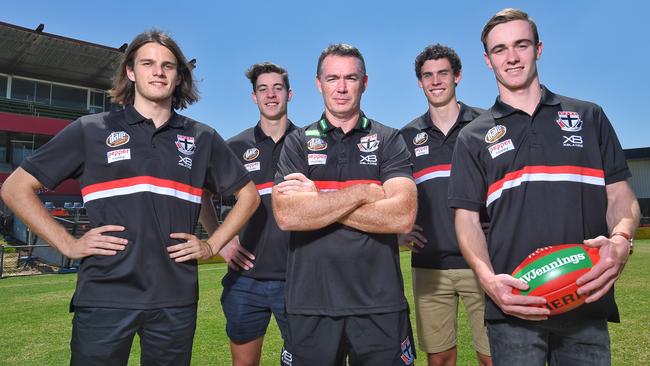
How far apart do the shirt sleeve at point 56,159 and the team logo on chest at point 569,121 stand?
111 inches

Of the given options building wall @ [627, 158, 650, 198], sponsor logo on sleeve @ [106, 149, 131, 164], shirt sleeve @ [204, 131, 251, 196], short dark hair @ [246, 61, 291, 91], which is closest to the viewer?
sponsor logo on sleeve @ [106, 149, 131, 164]

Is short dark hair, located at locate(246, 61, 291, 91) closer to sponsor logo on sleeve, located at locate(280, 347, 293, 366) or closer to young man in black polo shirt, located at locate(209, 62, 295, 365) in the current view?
young man in black polo shirt, located at locate(209, 62, 295, 365)

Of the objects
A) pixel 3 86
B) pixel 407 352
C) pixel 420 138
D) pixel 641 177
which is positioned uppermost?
pixel 3 86

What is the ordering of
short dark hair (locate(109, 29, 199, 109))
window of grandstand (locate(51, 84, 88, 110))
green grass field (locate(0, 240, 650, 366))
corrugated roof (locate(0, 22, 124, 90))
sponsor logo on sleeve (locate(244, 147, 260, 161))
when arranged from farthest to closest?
window of grandstand (locate(51, 84, 88, 110)) → corrugated roof (locate(0, 22, 124, 90)) → green grass field (locate(0, 240, 650, 366)) → sponsor logo on sleeve (locate(244, 147, 260, 161)) → short dark hair (locate(109, 29, 199, 109))

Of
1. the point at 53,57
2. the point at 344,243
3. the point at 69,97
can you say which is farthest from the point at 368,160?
the point at 69,97

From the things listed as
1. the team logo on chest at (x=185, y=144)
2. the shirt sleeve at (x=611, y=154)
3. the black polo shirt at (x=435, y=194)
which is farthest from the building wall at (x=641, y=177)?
the team logo on chest at (x=185, y=144)

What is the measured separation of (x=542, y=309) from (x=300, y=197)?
4.51 feet

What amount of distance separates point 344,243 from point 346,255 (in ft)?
0.24

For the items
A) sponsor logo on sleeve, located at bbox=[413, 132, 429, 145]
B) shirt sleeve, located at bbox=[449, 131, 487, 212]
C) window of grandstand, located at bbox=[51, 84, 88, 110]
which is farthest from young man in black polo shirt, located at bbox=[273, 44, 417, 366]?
window of grandstand, located at bbox=[51, 84, 88, 110]

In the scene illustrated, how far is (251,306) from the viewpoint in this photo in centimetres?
389

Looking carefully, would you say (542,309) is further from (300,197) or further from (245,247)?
(245,247)

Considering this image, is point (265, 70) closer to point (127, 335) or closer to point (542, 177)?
point (127, 335)

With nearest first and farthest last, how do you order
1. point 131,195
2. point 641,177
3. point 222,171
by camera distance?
point 131,195 < point 222,171 < point 641,177

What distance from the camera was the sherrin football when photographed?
2225 millimetres
